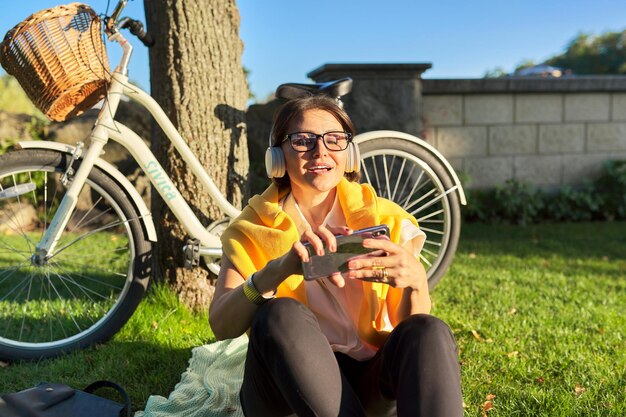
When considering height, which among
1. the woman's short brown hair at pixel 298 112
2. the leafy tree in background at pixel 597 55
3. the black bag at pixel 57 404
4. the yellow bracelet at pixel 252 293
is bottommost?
the black bag at pixel 57 404

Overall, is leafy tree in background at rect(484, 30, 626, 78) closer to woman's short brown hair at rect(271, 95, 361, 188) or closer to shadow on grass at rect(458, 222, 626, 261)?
shadow on grass at rect(458, 222, 626, 261)

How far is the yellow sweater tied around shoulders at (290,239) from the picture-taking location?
5.42 ft

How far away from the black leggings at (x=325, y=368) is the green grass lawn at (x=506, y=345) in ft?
2.13

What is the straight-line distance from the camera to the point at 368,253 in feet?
4.63

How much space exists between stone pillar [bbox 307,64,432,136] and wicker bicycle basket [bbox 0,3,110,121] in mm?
3538

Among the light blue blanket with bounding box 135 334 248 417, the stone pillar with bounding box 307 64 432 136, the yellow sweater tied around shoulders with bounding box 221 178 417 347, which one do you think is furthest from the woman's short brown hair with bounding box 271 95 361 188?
the stone pillar with bounding box 307 64 432 136

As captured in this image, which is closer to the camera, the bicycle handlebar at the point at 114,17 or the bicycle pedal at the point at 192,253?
the bicycle handlebar at the point at 114,17

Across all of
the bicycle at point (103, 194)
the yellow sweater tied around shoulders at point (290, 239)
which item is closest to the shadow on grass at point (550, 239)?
the bicycle at point (103, 194)

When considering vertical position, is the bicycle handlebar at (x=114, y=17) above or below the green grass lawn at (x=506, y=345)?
above

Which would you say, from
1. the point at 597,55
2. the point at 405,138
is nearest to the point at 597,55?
the point at 597,55

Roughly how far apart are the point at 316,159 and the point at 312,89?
108 centimetres

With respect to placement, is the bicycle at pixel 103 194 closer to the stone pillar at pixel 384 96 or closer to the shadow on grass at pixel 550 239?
the shadow on grass at pixel 550 239

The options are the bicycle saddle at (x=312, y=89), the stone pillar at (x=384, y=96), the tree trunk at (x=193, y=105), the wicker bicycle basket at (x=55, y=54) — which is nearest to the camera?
the wicker bicycle basket at (x=55, y=54)

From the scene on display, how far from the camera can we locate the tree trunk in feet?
9.31
